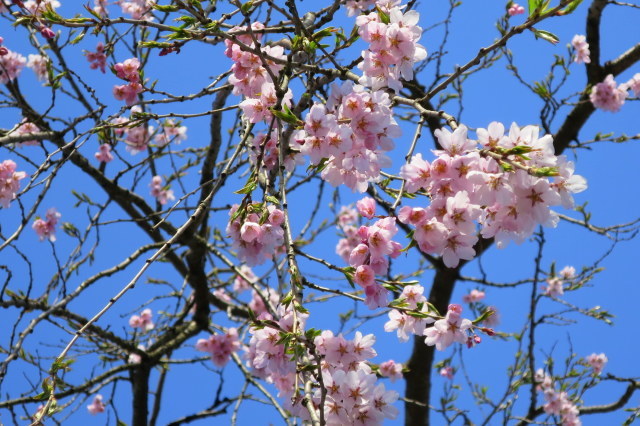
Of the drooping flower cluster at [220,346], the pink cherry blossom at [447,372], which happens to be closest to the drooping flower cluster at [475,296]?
the pink cherry blossom at [447,372]

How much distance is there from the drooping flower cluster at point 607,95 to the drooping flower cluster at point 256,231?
11.0ft

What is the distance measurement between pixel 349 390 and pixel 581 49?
3.92 metres

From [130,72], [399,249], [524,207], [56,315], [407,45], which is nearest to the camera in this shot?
[524,207]

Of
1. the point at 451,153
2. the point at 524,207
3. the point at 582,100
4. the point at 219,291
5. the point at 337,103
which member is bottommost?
the point at 524,207

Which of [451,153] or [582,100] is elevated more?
[582,100]

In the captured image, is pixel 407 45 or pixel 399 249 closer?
pixel 399 249

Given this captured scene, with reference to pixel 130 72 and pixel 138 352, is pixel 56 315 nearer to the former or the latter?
pixel 138 352

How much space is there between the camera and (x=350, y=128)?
4.65ft

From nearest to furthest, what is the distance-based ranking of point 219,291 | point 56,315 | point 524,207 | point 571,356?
point 524,207, point 56,315, point 571,356, point 219,291

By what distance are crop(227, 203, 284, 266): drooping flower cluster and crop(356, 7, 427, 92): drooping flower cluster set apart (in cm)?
46

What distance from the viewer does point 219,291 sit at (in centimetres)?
531

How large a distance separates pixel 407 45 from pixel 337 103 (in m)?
0.28

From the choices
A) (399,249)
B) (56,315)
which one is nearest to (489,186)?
(399,249)

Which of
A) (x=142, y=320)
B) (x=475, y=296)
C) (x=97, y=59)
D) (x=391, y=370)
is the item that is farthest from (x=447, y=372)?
(x=97, y=59)
